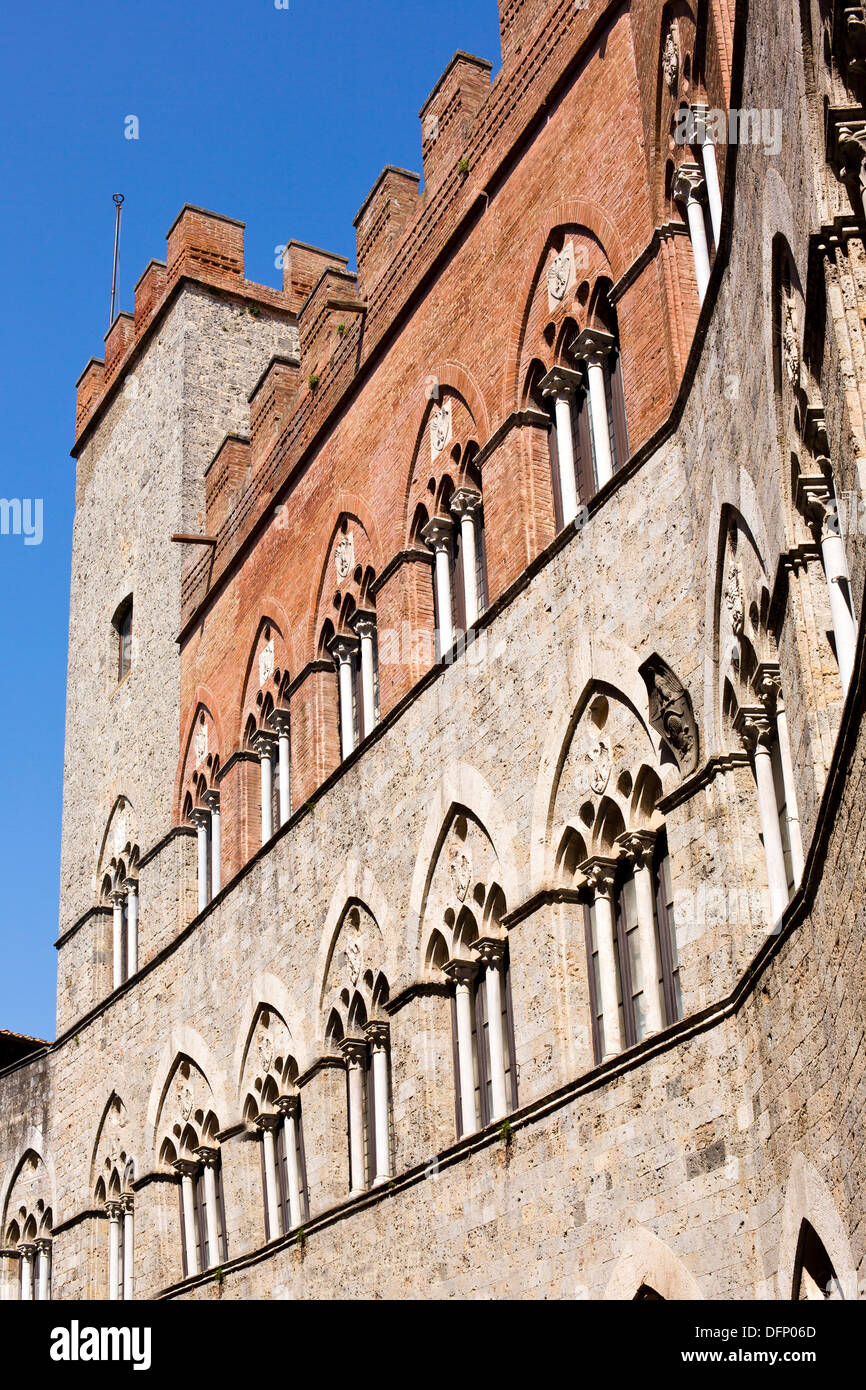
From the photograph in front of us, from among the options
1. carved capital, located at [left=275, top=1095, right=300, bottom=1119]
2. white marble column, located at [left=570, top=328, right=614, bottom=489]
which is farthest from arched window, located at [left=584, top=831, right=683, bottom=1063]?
carved capital, located at [left=275, top=1095, right=300, bottom=1119]

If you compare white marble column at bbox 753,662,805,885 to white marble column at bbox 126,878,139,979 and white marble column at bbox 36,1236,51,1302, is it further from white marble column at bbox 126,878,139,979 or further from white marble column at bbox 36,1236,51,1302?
white marble column at bbox 36,1236,51,1302

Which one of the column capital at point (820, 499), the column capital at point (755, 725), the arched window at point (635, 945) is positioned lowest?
the arched window at point (635, 945)

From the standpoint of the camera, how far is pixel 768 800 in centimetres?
865

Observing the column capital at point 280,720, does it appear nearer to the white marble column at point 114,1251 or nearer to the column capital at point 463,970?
the column capital at point 463,970

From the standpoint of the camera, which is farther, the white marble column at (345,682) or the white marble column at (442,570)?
the white marble column at (345,682)

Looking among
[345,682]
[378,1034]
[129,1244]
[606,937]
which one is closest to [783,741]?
[606,937]

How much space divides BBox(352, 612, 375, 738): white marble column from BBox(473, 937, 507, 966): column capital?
316cm

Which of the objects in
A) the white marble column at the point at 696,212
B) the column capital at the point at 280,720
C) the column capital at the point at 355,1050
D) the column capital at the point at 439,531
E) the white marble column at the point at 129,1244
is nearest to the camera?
the white marble column at the point at 696,212

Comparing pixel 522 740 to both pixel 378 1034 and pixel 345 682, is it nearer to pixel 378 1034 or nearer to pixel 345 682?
pixel 378 1034

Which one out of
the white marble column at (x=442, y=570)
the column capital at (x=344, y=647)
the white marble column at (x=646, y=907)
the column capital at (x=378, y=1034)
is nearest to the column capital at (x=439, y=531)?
the white marble column at (x=442, y=570)

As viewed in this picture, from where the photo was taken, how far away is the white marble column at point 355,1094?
13508 mm

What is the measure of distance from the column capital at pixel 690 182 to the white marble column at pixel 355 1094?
6706mm

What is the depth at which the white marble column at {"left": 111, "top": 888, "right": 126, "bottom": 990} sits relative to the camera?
20.0 metres
